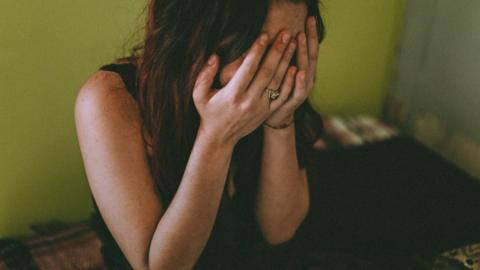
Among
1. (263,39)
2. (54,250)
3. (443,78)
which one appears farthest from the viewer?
(443,78)

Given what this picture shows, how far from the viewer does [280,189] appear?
38.8 inches

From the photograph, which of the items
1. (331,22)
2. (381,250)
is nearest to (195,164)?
(381,250)

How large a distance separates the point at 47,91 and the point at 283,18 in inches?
32.0

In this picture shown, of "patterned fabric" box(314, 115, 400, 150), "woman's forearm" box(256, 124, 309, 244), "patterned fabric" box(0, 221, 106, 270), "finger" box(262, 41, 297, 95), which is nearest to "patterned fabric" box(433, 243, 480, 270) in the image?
"woman's forearm" box(256, 124, 309, 244)

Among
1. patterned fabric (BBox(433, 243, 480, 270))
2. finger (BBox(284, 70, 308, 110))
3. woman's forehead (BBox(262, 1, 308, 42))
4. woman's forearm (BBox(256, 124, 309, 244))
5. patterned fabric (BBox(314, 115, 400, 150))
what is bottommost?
patterned fabric (BBox(314, 115, 400, 150))

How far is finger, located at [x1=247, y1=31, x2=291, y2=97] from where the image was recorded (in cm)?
73

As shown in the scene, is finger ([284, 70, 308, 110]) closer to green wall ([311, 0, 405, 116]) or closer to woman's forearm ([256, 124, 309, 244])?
woman's forearm ([256, 124, 309, 244])

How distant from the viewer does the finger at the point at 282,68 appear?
0.74m

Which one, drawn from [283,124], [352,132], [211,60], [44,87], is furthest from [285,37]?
[352,132]

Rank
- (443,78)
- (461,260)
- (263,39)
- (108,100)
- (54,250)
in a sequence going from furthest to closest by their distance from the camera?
(443,78), (54,250), (461,260), (108,100), (263,39)

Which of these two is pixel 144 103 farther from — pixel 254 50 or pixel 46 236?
pixel 46 236

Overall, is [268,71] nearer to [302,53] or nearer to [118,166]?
[302,53]

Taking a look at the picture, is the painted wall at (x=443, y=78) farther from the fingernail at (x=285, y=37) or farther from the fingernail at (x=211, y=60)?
the fingernail at (x=211, y=60)

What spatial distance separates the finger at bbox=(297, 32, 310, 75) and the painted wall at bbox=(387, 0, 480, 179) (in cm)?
88
